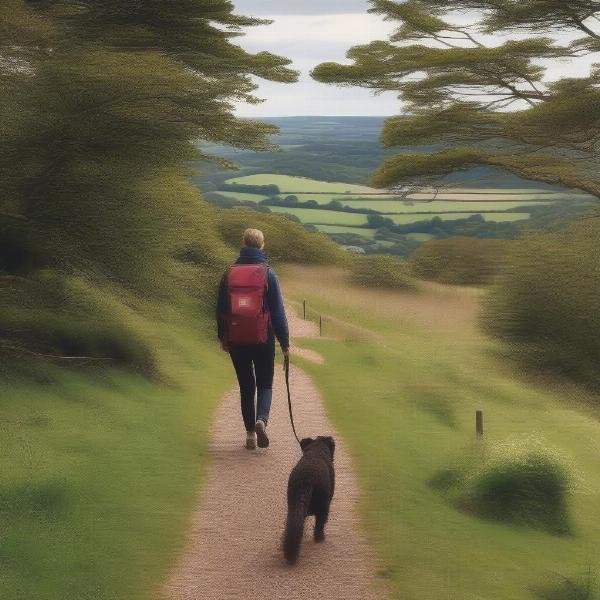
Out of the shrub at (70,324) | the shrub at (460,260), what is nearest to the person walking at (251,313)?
the shrub at (70,324)

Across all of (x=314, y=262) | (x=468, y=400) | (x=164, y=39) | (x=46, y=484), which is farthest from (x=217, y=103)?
(x=314, y=262)

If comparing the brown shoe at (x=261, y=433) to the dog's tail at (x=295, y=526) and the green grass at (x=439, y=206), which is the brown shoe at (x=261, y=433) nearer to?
the dog's tail at (x=295, y=526)

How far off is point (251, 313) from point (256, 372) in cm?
73

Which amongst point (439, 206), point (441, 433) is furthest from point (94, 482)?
point (439, 206)

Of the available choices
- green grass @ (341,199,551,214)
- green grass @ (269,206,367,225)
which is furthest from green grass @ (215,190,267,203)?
green grass @ (341,199,551,214)

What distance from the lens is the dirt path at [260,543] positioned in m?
6.60

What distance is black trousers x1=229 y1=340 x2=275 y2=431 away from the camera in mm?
9344

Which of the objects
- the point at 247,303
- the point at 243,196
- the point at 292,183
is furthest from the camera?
the point at 292,183

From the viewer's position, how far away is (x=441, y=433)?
46.0 feet

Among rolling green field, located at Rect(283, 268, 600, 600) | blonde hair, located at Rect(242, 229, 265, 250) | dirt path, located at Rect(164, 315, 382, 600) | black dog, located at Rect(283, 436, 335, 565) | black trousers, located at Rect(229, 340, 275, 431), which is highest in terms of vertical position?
blonde hair, located at Rect(242, 229, 265, 250)

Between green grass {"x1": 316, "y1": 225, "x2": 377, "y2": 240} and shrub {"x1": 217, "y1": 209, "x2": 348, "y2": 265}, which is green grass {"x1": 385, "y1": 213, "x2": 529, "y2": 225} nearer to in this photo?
green grass {"x1": 316, "y1": 225, "x2": 377, "y2": 240}

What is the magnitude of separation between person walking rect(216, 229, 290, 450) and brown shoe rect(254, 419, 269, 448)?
0.44 metres

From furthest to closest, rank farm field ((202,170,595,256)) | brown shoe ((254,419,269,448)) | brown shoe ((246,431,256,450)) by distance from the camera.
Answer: farm field ((202,170,595,256)), brown shoe ((246,431,256,450)), brown shoe ((254,419,269,448))

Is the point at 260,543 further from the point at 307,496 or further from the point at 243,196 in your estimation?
the point at 243,196
